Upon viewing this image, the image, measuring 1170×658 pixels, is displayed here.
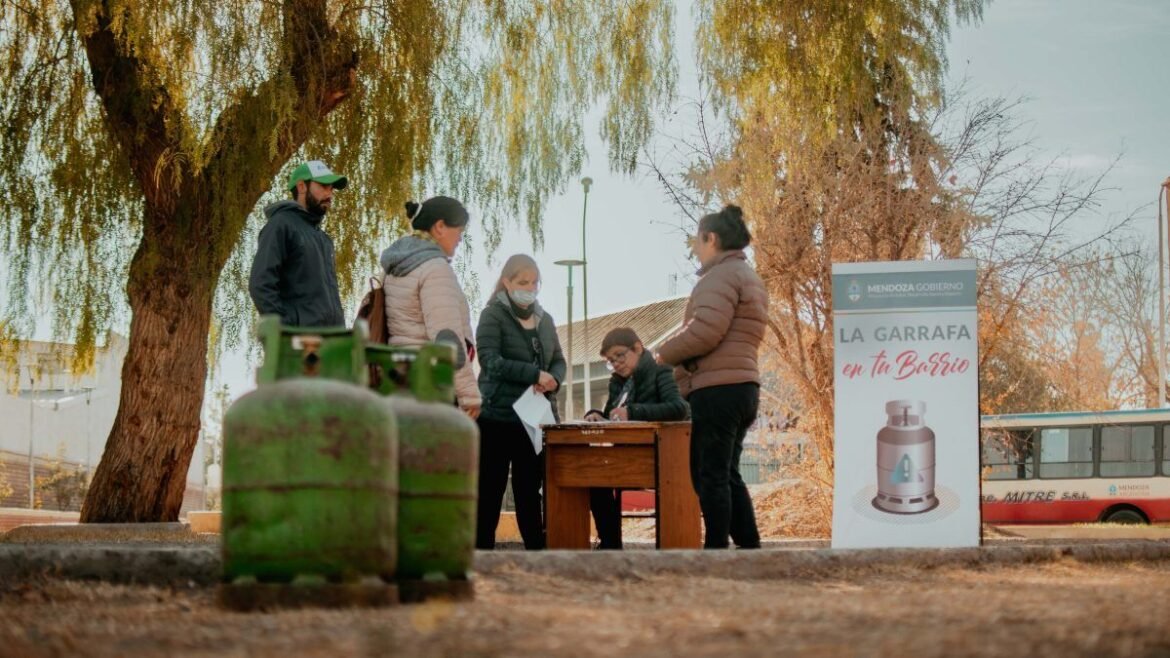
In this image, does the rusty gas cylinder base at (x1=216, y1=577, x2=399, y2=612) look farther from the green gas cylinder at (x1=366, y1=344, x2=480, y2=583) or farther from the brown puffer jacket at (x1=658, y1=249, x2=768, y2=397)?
the brown puffer jacket at (x1=658, y1=249, x2=768, y2=397)

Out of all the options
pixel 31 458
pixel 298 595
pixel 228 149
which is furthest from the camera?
pixel 31 458

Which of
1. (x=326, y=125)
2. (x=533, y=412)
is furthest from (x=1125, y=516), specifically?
(x=533, y=412)

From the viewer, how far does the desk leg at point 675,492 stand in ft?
28.8

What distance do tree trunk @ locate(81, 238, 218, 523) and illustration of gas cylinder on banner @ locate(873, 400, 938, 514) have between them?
19.8 ft

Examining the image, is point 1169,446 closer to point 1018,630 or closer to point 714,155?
point 714,155

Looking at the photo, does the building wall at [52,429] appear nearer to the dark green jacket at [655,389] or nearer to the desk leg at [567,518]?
the dark green jacket at [655,389]

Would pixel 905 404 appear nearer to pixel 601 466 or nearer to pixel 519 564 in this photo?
pixel 601 466

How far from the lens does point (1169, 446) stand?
28.1 metres

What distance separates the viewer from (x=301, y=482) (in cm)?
471

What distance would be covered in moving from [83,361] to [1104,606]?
10346 mm

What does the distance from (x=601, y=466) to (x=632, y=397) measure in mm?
1014

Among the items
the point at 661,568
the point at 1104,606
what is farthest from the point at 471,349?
the point at 1104,606

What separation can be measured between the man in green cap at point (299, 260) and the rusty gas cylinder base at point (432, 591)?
8.63 ft

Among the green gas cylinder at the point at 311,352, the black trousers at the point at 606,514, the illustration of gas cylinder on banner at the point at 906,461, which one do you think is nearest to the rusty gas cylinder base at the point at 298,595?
the green gas cylinder at the point at 311,352
